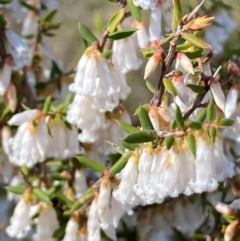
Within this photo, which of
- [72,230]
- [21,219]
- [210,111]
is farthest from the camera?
[21,219]

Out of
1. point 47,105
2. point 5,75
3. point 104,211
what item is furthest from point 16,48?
point 104,211

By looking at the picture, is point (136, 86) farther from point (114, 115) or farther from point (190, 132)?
point (190, 132)

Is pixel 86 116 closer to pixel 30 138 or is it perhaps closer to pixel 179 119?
pixel 30 138

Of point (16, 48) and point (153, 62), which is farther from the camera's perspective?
point (16, 48)

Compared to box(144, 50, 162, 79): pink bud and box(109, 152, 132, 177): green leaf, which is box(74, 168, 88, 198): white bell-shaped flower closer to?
box(109, 152, 132, 177): green leaf

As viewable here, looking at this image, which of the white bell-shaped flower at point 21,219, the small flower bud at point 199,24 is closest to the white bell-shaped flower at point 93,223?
the white bell-shaped flower at point 21,219

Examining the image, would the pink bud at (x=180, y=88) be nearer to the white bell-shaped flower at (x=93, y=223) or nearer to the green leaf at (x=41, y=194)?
the white bell-shaped flower at (x=93, y=223)
